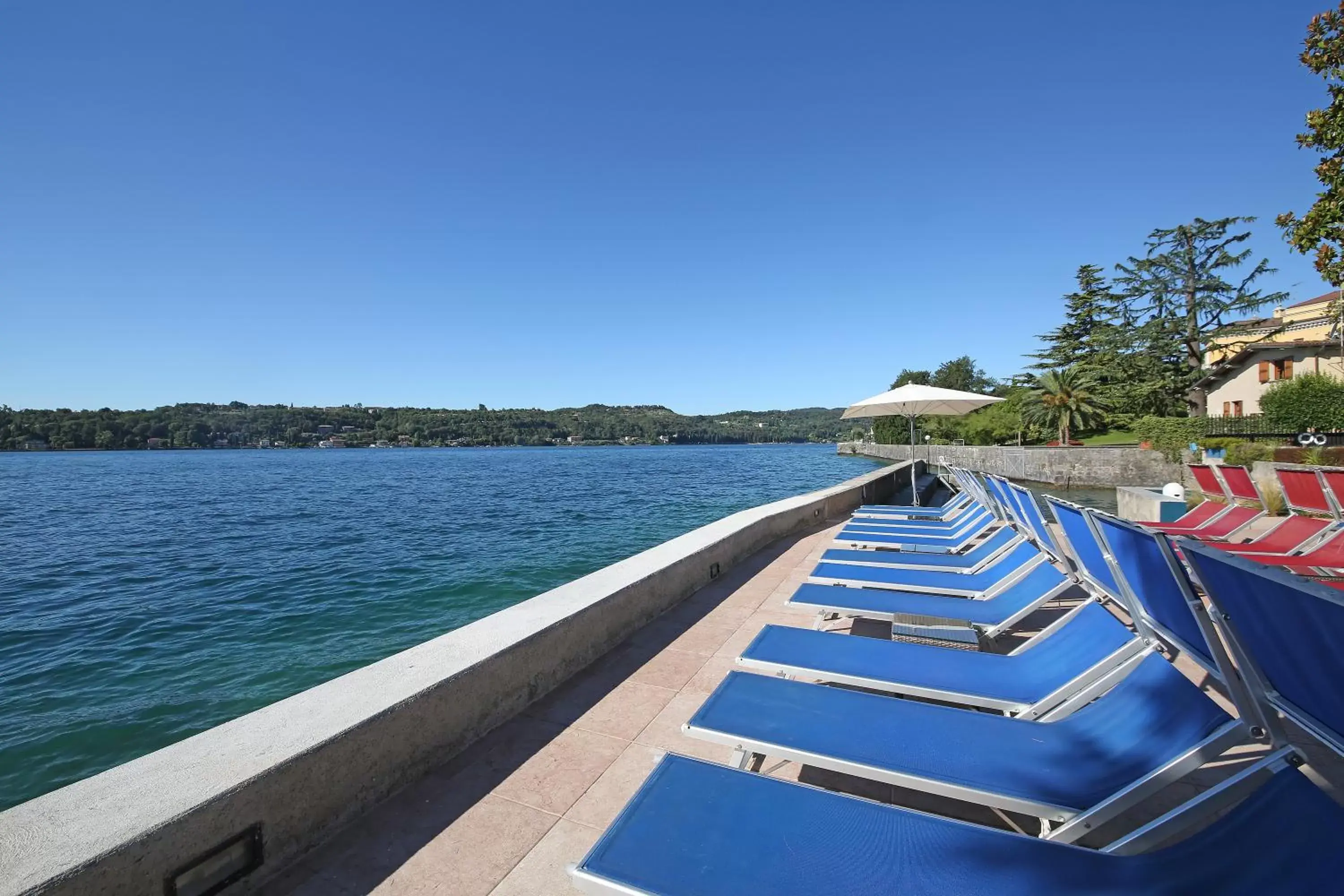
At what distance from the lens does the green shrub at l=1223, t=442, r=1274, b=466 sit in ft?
55.6

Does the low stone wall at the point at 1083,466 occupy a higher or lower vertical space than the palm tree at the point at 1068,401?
lower

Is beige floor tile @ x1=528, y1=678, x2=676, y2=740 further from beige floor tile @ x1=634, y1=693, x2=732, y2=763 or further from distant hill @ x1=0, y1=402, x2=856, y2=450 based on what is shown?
distant hill @ x1=0, y1=402, x2=856, y2=450

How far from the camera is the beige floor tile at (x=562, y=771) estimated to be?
2373 mm

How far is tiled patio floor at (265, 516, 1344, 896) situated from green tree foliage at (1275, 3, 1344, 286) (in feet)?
41.3

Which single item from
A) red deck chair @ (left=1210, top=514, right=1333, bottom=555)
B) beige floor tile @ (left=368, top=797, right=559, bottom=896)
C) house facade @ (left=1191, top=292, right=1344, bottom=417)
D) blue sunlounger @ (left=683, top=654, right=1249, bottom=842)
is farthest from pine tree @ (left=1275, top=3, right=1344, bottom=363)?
house facade @ (left=1191, top=292, right=1344, bottom=417)

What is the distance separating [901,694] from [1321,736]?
1.45 meters

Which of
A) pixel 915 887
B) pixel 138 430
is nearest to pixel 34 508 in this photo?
pixel 915 887

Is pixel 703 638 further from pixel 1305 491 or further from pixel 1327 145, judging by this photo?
pixel 1327 145

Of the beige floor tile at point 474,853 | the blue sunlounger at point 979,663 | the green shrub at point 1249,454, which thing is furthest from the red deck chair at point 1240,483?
the green shrub at point 1249,454

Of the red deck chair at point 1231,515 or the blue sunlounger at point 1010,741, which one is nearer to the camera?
the blue sunlounger at point 1010,741

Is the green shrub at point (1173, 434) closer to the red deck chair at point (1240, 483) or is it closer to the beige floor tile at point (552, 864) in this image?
the red deck chair at point (1240, 483)

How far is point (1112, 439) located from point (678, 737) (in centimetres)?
4250

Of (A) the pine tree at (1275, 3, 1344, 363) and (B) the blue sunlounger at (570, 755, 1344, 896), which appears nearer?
(B) the blue sunlounger at (570, 755, 1344, 896)

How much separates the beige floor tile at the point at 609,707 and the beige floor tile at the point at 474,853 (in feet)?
2.18
